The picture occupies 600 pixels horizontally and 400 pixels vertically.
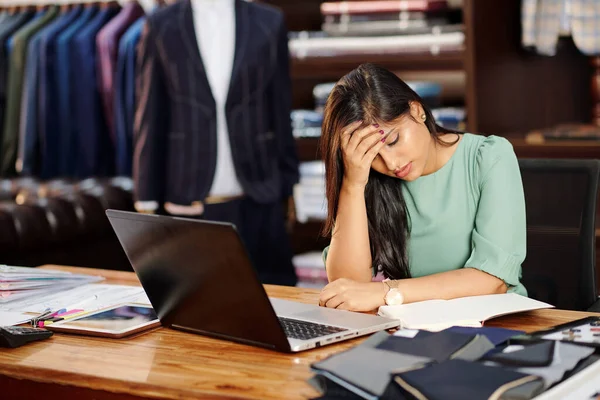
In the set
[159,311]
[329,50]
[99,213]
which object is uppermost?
[329,50]

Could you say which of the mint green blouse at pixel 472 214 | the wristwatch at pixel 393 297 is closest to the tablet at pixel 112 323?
the wristwatch at pixel 393 297

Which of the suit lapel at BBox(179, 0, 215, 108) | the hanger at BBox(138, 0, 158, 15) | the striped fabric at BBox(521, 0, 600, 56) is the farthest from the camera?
the hanger at BBox(138, 0, 158, 15)

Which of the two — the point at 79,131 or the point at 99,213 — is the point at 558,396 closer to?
the point at 99,213

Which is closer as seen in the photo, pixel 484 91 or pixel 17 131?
pixel 484 91

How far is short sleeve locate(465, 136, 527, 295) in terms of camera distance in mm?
1920

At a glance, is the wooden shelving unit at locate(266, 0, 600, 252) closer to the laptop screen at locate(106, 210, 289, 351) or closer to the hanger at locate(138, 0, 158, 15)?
the hanger at locate(138, 0, 158, 15)

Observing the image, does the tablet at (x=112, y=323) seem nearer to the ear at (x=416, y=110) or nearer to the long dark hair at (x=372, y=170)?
the long dark hair at (x=372, y=170)

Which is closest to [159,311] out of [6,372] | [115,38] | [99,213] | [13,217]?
[6,372]

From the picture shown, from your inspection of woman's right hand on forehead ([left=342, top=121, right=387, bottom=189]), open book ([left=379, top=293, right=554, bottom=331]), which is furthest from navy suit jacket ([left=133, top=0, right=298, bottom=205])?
open book ([left=379, top=293, right=554, bottom=331])

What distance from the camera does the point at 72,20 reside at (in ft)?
16.8

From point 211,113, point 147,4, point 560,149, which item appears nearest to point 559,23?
point 560,149

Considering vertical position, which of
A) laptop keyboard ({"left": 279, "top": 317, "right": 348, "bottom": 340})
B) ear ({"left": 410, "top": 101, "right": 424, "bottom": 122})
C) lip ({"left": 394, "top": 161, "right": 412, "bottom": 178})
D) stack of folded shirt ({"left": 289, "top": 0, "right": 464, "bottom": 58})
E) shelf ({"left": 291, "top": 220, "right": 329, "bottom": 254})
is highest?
stack of folded shirt ({"left": 289, "top": 0, "right": 464, "bottom": 58})

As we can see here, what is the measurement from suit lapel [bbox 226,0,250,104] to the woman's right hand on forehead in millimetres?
1535

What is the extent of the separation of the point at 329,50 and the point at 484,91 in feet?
2.50
